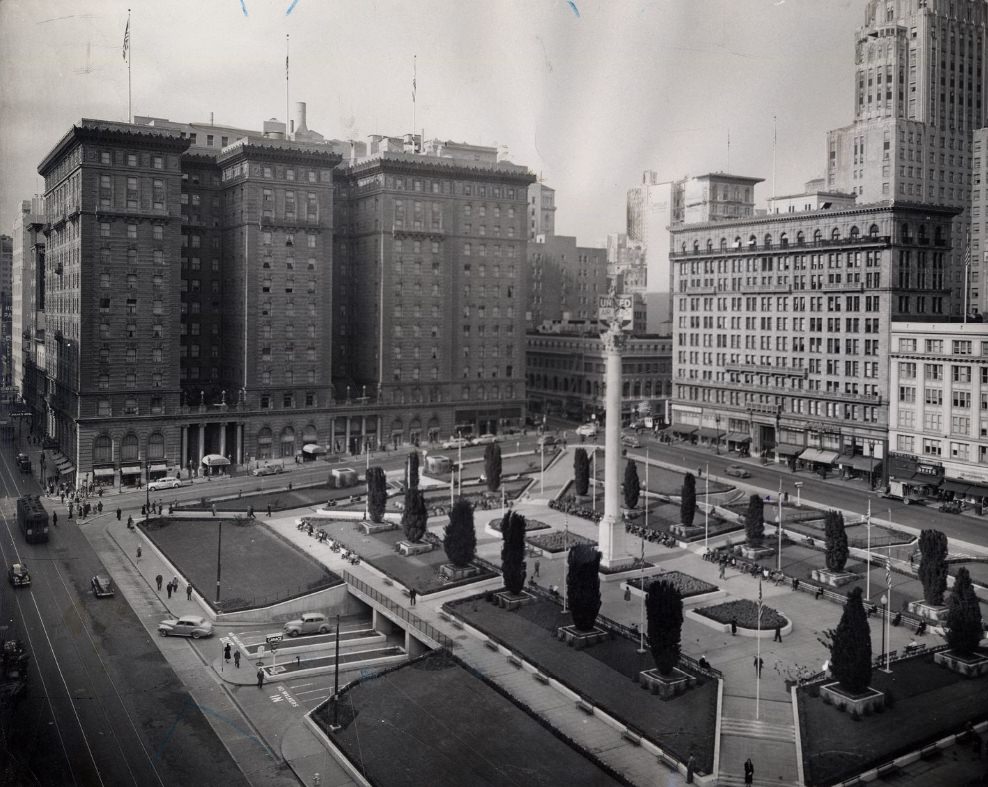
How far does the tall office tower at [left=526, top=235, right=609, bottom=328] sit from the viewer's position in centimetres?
17288

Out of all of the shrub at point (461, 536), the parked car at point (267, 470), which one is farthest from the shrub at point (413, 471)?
the parked car at point (267, 470)

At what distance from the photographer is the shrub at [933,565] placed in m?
55.5

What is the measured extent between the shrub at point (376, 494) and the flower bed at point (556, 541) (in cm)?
1242

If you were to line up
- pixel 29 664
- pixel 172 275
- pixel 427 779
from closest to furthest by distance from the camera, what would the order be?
pixel 427 779 → pixel 29 664 → pixel 172 275

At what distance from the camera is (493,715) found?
4375cm

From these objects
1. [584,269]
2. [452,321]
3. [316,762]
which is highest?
[584,269]

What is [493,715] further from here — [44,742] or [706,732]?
[44,742]

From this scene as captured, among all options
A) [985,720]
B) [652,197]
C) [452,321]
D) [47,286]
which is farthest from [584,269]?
[985,720]

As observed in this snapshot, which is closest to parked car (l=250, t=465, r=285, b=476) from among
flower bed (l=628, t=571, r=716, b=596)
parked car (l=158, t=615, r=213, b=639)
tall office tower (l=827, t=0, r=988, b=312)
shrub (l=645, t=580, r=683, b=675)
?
parked car (l=158, t=615, r=213, b=639)

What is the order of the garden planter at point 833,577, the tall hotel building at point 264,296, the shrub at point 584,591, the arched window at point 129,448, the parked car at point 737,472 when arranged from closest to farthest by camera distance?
1. the shrub at point 584,591
2. the garden planter at point 833,577
3. the parked car at point 737,472
4. the tall hotel building at point 264,296
5. the arched window at point 129,448

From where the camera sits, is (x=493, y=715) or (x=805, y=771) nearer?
(x=805, y=771)

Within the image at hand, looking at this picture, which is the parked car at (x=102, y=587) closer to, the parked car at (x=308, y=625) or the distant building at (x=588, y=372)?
the parked car at (x=308, y=625)

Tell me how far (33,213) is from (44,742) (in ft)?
449

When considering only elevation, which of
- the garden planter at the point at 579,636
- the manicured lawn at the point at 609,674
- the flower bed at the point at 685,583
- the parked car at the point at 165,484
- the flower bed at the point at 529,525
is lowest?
the manicured lawn at the point at 609,674
